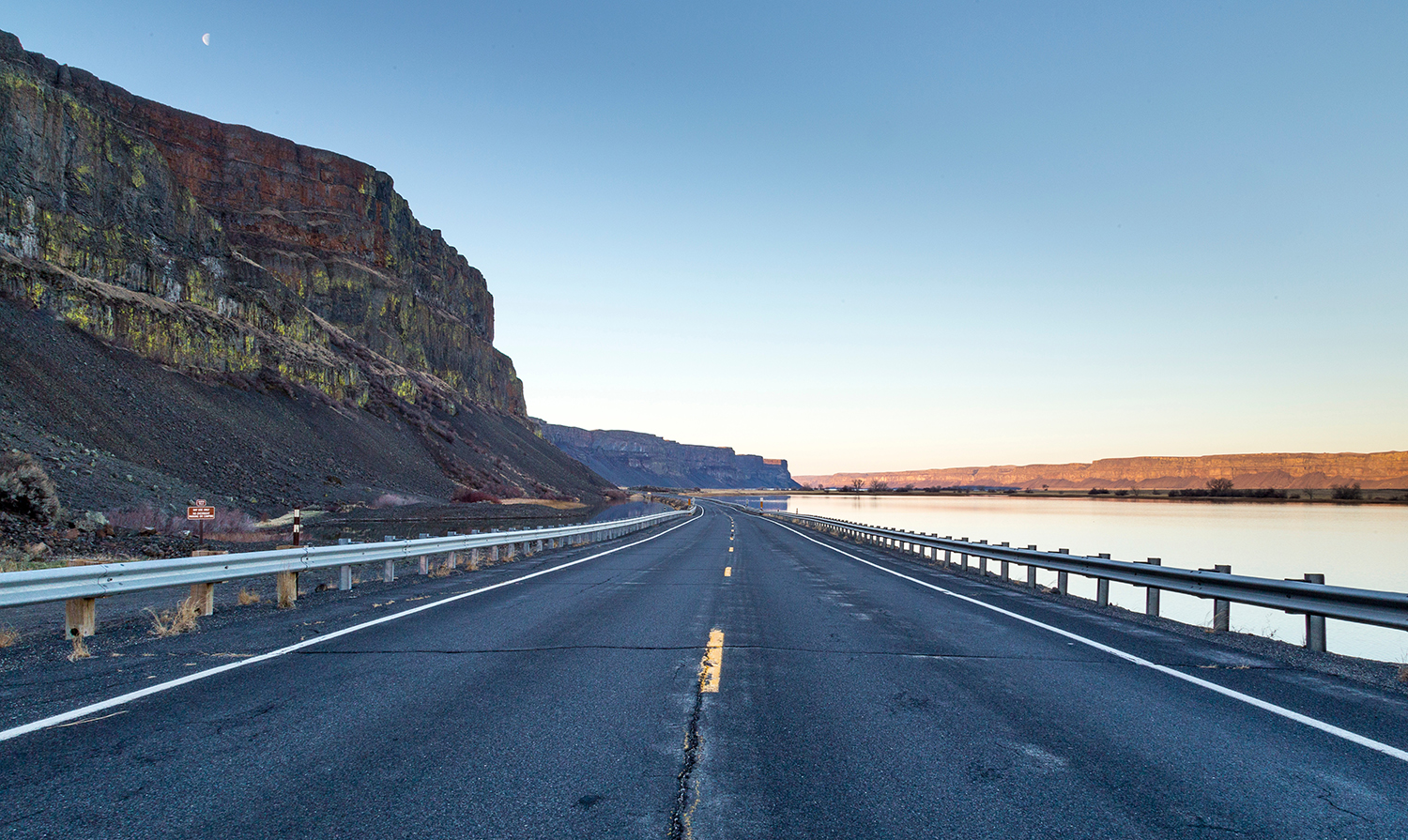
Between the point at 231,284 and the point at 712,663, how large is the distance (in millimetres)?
65208

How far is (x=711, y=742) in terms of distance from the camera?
4.10 metres

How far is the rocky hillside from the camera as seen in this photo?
41250mm

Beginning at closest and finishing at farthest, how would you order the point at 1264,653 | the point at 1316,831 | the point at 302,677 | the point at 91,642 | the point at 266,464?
the point at 1316,831
the point at 302,677
the point at 91,642
the point at 1264,653
the point at 266,464

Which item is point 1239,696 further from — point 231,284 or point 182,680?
point 231,284

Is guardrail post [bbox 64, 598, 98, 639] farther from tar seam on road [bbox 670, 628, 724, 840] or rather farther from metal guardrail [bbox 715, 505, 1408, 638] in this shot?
metal guardrail [bbox 715, 505, 1408, 638]

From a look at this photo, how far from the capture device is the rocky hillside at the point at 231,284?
135ft

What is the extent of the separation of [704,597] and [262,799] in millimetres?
7773

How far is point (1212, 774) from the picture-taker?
3799 millimetres

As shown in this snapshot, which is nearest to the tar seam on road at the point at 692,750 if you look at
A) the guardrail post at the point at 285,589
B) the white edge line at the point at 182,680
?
the white edge line at the point at 182,680

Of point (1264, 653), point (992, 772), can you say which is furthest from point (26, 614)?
point (1264, 653)

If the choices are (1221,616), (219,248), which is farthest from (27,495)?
(219,248)

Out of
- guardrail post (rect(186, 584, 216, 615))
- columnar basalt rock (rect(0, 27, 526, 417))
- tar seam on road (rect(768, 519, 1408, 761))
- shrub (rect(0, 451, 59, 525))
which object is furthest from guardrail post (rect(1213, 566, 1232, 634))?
columnar basalt rock (rect(0, 27, 526, 417))

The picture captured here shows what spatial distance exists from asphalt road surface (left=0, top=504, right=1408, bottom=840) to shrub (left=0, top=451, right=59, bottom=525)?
1551 centimetres

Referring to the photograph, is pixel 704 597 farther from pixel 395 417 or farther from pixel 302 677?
pixel 395 417
